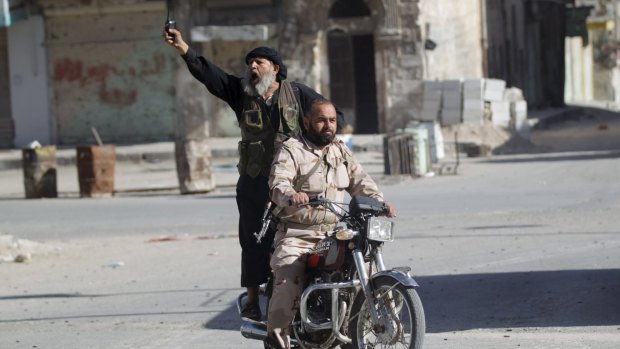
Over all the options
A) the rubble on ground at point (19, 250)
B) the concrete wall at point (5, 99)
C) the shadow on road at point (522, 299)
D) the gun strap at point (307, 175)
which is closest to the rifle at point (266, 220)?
the gun strap at point (307, 175)

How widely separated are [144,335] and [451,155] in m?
18.9

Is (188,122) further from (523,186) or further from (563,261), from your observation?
(563,261)

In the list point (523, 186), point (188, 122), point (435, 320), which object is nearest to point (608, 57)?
point (188, 122)

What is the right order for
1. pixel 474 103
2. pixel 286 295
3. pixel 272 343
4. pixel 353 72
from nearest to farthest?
1. pixel 286 295
2. pixel 272 343
3. pixel 474 103
4. pixel 353 72

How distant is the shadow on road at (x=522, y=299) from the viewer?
8.82 m

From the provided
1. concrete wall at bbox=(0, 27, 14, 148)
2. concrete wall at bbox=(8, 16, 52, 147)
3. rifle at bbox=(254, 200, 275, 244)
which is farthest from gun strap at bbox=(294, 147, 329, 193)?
concrete wall at bbox=(0, 27, 14, 148)

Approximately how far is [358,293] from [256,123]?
4.51 ft

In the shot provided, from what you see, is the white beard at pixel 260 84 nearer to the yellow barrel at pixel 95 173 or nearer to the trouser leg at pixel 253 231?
the trouser leg at pixel 253 231

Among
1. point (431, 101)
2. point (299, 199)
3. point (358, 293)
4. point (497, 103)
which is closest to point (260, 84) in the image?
point (299, 199)

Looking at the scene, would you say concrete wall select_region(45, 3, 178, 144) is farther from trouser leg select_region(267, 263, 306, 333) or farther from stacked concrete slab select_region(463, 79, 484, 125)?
trouser leg select_region(267, 263, 306, 333)

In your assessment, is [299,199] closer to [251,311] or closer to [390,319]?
[390,319]

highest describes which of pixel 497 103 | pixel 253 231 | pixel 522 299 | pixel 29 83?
pixel 29 83

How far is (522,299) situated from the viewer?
9656mm

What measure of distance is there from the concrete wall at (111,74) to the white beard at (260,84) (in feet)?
82.7
